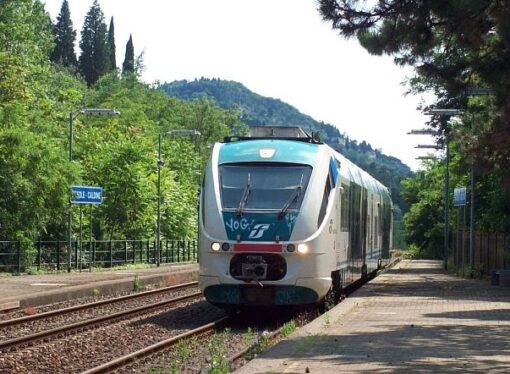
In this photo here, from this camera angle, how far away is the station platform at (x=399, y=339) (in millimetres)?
11891

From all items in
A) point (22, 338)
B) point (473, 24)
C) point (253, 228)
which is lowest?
point (22, 338)

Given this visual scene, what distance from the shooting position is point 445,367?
38.7 ft

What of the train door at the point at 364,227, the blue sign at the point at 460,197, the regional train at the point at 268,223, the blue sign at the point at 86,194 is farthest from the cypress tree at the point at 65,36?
the regional train at the point at 268,223

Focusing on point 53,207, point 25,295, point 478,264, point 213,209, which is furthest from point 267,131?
point 478,264

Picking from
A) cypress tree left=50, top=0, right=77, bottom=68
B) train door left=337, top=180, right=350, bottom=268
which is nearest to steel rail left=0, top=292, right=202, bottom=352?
train door left=337, top=180, right=350, bottom=268

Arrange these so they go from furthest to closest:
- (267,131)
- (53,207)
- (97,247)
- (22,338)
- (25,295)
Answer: (97,247), (53,207), (25,295), (267,131), (22,338)

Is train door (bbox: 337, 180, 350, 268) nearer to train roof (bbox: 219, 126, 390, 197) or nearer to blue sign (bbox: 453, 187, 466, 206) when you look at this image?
train roof (bbox: 219, 126, 390, 197)

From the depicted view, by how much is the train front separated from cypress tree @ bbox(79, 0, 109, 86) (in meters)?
135

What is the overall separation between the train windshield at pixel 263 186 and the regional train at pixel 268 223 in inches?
0.7

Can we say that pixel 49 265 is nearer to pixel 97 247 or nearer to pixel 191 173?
pixel 97 247

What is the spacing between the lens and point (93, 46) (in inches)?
6073

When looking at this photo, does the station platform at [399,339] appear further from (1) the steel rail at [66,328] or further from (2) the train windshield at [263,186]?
(1) the steel rail at [66,328]

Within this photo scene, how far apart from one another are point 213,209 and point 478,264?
2465 cm

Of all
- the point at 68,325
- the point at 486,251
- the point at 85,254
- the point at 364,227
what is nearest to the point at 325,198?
the point at 68,325
